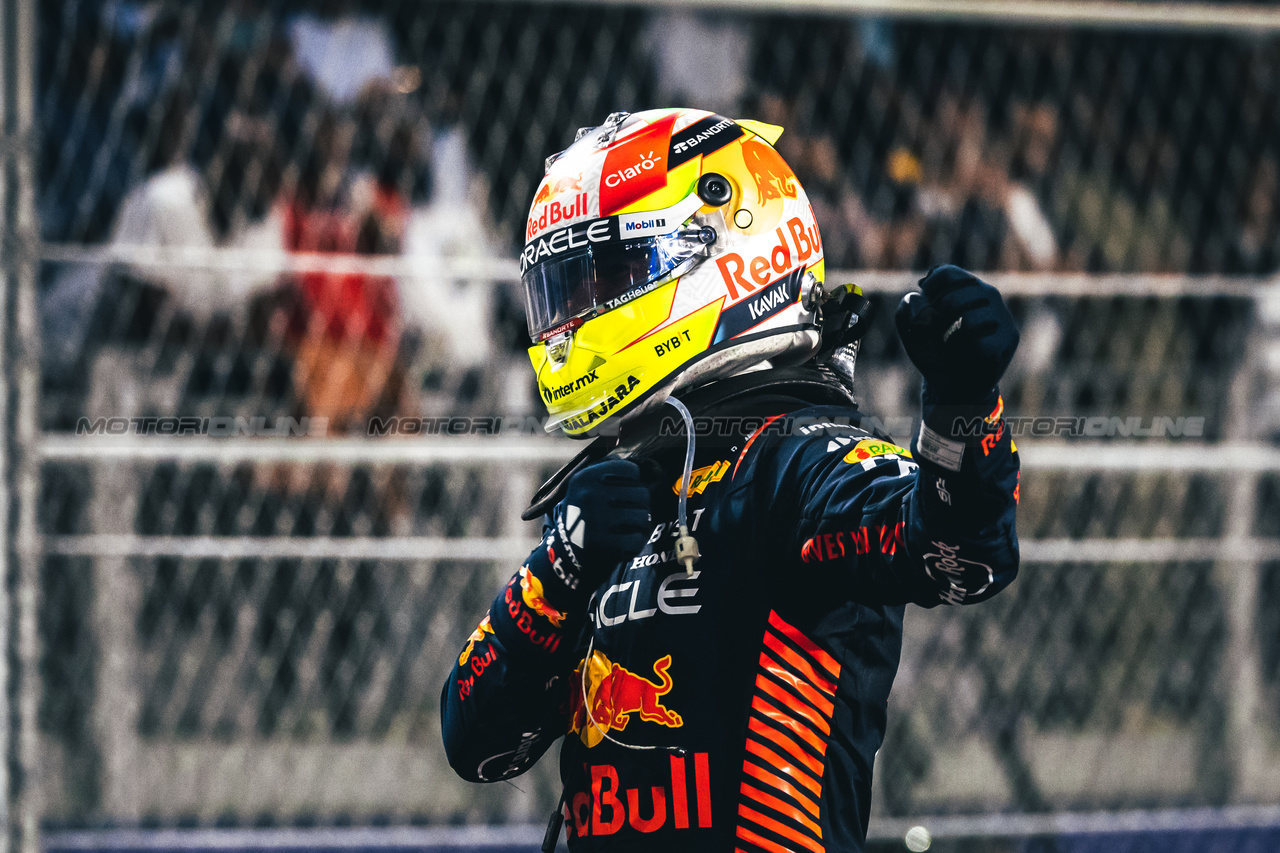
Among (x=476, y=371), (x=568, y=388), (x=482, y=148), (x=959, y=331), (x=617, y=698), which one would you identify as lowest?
(x=617, y=698)

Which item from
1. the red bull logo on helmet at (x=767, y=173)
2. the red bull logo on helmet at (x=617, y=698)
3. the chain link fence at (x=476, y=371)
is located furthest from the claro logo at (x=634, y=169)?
the chain link fence at (x=476, y=371)

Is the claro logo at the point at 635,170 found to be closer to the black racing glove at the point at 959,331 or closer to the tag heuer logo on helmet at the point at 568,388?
the tag heuer logo on helmet at the point at 568,388

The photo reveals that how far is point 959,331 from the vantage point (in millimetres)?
957

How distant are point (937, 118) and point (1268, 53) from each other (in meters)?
1.00

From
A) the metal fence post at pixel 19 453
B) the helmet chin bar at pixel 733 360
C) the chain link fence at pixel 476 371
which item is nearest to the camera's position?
the helmet chin bar at pixel 733 360

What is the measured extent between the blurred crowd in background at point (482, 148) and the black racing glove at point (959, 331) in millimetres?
2293

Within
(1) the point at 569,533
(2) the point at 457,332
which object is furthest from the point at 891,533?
(2) the point at 457,332

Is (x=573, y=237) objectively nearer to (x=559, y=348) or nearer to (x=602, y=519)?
→ (x=559, y=348)

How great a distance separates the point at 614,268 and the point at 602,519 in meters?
0.37

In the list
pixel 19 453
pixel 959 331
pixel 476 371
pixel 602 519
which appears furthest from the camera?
pixel 476 371

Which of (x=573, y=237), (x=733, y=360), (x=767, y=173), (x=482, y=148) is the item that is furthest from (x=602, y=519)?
(x=482, y=148)

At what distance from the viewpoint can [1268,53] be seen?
3.71 meters

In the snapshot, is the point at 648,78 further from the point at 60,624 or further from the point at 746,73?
the point at 60,624

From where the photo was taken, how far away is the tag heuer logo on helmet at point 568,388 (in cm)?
154
